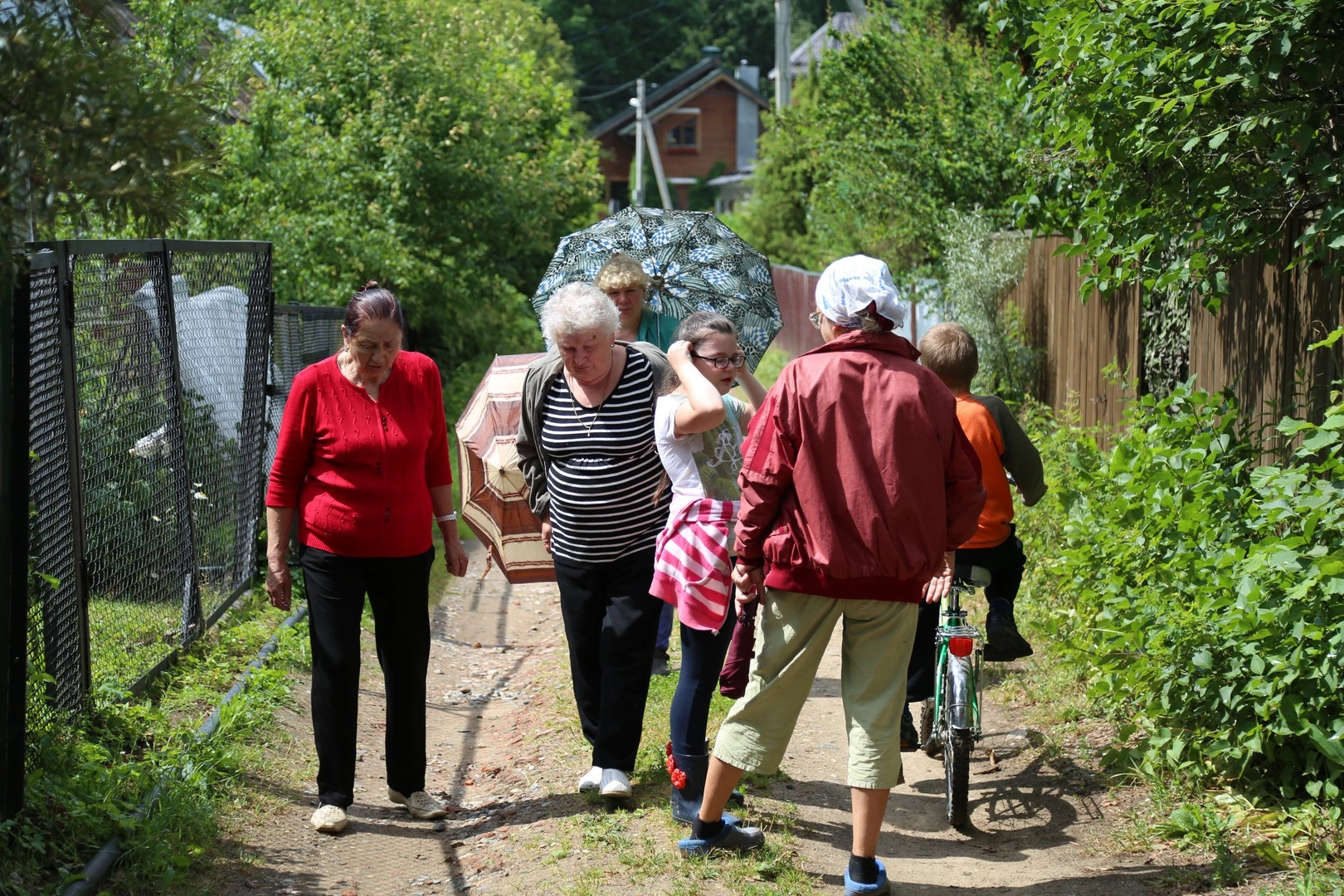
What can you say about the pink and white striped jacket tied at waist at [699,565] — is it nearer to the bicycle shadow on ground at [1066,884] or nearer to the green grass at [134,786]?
the bicycle shadow on ground at [1066,884]

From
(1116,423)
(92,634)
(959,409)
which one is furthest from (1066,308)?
(92,634)

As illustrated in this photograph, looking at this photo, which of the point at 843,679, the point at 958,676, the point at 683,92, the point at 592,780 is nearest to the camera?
the point at 843,679

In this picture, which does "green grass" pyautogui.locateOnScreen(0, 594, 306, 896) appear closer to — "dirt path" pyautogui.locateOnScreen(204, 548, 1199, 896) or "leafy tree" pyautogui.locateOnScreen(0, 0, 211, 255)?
"dirt path" pyautogui.locateOnScreen(204, 548, 1199, 896)

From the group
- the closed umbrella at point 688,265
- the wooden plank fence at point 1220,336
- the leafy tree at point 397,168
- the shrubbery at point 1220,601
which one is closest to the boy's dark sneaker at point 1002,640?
the shrubbery at point 1220,601

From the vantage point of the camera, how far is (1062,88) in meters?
5.93

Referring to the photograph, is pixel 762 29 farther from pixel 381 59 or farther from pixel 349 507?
pixel 349 507

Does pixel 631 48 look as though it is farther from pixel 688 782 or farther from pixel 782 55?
pixel 688 782

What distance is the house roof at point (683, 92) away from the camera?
219 feet

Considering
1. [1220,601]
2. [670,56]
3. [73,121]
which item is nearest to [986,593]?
[1220,601]

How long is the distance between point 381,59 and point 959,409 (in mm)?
12677

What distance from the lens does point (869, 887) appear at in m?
4.15

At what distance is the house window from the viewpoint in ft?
229

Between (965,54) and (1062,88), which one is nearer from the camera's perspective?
(1062,88)

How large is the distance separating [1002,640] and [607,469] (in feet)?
5.97
